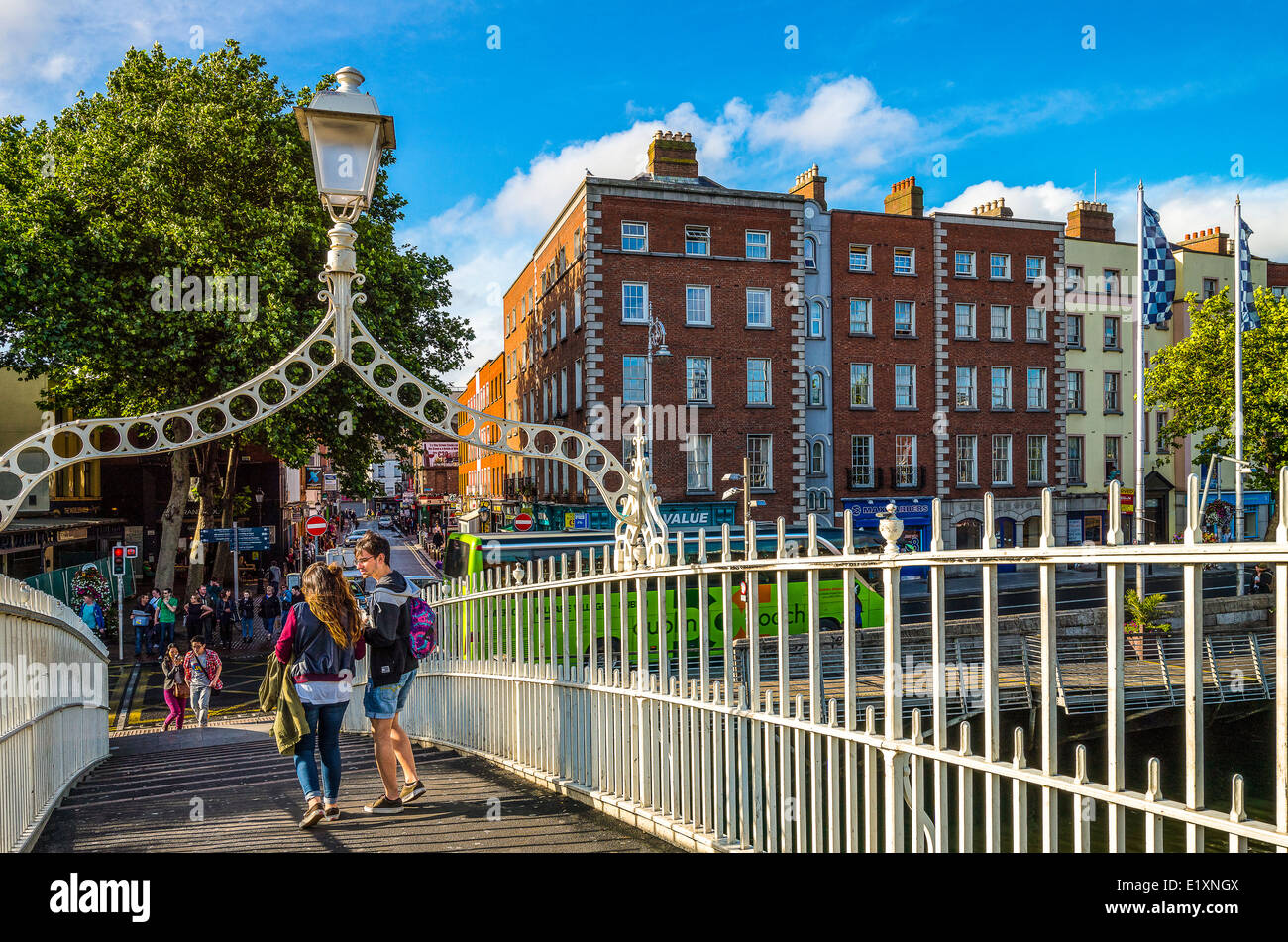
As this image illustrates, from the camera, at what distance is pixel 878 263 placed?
125 ft

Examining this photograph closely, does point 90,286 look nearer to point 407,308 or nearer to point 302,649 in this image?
point 407,308

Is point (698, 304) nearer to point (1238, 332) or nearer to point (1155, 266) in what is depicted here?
point (1155, 266)

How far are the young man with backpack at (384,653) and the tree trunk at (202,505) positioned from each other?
23.4 metres

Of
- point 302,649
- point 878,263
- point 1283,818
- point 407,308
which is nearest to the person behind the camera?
point 1283,818

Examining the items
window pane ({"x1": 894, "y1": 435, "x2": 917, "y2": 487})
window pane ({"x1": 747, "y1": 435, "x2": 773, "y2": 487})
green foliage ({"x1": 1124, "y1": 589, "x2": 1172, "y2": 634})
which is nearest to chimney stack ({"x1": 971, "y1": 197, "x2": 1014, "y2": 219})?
window pane ({"x1": 894, "y1": 435, "x2": 917, "y2": 487})

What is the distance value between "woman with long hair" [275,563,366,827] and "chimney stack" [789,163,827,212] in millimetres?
34568

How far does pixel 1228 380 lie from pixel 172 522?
3356 centimetres

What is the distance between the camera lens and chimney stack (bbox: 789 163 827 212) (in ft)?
124

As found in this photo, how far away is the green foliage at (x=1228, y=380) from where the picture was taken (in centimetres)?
3156

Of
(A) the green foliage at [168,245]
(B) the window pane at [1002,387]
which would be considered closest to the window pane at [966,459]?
(B) the window pane at [1002,387]

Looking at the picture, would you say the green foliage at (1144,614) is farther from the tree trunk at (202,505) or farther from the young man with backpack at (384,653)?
the tree trunk at (202,505)

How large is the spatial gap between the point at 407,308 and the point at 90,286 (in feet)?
27.0
